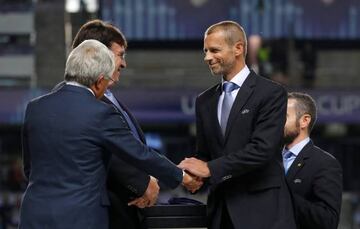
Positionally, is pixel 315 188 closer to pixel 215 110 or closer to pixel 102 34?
pixel 215 110

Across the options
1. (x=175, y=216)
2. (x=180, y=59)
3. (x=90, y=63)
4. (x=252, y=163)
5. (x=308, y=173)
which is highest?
(x=90, y=63)

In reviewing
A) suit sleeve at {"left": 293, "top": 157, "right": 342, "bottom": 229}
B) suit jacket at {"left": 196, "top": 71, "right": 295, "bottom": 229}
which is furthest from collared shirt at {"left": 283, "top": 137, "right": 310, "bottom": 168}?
suit jacket at {"left": 196, "top": 71, "right": 295, "bottom": 229}

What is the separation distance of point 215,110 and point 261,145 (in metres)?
0.29

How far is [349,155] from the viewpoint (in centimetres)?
1762

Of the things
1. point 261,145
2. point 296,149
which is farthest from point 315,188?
point 261,145

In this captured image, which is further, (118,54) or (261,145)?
(118,54)

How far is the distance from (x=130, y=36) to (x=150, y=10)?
602 mm

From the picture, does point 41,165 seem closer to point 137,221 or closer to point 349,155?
point 137,221

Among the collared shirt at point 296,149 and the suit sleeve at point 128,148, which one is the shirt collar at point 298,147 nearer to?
the collared shirt at point 296,149

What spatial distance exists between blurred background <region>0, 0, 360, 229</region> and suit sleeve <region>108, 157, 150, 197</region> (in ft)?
Result: 35.5

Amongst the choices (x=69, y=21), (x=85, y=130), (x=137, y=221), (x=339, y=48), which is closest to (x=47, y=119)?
(x=85, y=130)

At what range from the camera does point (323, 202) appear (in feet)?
14.0

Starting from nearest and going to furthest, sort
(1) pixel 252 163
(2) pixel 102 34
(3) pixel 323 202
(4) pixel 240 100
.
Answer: (1) pixel 252 163 < (4) pixel 240 100 < (2) pixel 102 34 < (3) pixel 323 202

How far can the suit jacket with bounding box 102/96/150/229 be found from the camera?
392cm
